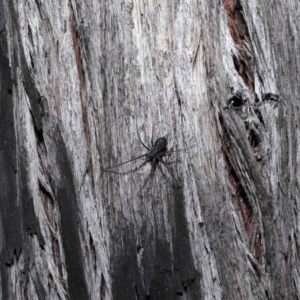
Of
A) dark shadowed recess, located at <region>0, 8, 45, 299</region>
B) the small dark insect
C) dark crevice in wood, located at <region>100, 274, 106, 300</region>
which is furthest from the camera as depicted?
dark shadowed recess, located at <region>0, 8, 45, 299</region>

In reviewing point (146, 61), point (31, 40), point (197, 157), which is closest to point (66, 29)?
point (31, 40)

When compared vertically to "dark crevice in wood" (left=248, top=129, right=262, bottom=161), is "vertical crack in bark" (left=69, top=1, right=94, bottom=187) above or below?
above

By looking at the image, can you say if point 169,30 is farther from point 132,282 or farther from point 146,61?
point 132,282

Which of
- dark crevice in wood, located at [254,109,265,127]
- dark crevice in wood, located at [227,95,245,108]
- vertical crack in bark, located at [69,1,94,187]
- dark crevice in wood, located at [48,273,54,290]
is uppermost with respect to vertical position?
vertical crack in bark, located at [69,1,94,187]

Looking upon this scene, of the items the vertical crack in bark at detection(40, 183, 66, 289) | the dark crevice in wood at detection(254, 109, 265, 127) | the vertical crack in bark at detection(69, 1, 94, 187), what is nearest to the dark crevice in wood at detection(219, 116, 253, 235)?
the dark crevice in wood at detection(254, 109, 265, 127)

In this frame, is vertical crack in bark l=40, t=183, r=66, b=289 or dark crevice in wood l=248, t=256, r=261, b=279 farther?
vertical crack in bark l=40, t=183, r=66, b=289

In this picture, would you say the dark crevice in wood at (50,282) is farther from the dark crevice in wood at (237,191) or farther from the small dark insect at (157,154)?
the dark crevice in wood at (237,191)

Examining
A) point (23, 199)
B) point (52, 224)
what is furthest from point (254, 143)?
point (23, 199)

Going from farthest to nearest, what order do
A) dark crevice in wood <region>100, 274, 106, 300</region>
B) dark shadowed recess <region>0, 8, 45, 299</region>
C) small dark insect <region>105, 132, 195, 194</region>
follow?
dark shadowed recess <region>0, 8, 45, 299</region>, dark crevice in wood <region>100, 274, 106, 300</region>, small dark insect <region>105, 132, 195, 194</region>

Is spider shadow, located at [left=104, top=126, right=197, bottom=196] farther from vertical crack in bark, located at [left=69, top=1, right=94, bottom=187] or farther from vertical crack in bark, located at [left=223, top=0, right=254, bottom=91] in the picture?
vertical crack in bark, located at [left=223, top=0, right=254, bottom=91]
